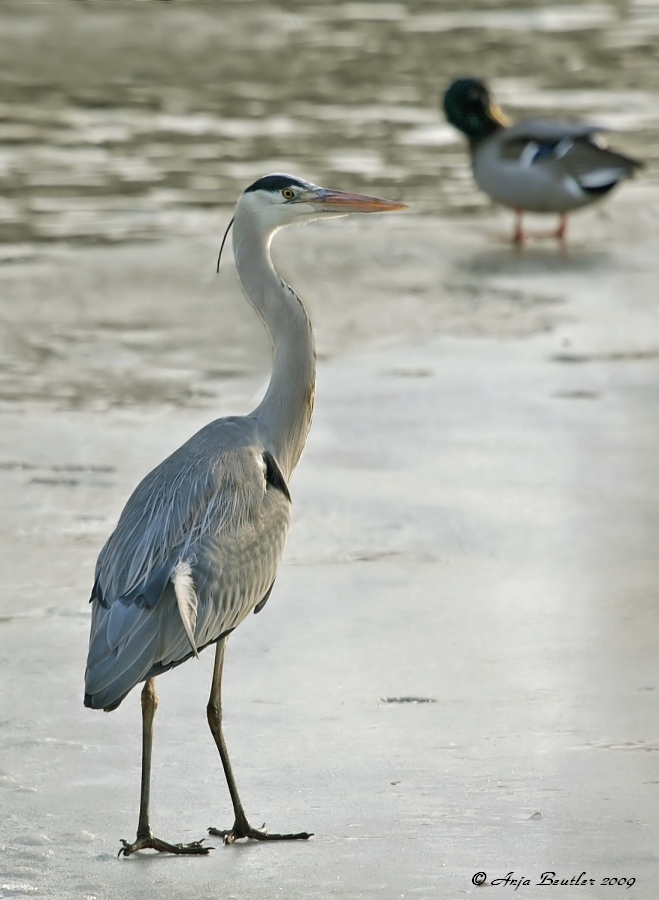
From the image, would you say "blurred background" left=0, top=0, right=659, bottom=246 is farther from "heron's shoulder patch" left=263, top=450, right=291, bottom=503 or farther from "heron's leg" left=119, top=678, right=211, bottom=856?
"heron's leg" left=119, top=678, right=211, bottom=856

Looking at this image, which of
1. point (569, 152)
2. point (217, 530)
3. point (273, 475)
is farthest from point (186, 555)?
point (569, 152)

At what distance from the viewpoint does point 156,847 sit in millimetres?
4363

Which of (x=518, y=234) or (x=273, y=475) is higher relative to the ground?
(x=273, y=475)

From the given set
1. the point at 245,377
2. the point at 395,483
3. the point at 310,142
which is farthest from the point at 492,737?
the point at 310,142

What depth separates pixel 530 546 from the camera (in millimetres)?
6824

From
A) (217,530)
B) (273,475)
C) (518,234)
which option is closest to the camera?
(217,530)

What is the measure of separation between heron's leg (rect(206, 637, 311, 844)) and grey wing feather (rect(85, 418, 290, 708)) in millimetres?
171

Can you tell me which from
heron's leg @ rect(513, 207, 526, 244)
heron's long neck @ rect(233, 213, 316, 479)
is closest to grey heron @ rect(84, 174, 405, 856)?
heron's long neck @ rect(233, 213, 316, 479)

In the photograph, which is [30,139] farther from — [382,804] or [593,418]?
[382,804]

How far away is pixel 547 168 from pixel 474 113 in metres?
1.27

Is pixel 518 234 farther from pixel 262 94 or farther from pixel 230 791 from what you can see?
pixel 230 791

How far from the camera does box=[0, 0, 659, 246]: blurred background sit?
14117 mm

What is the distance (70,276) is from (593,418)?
14.4 feet

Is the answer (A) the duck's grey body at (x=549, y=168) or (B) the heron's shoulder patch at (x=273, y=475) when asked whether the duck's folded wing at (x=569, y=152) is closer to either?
(A) the duck's grey body at (x=549, y=168)
